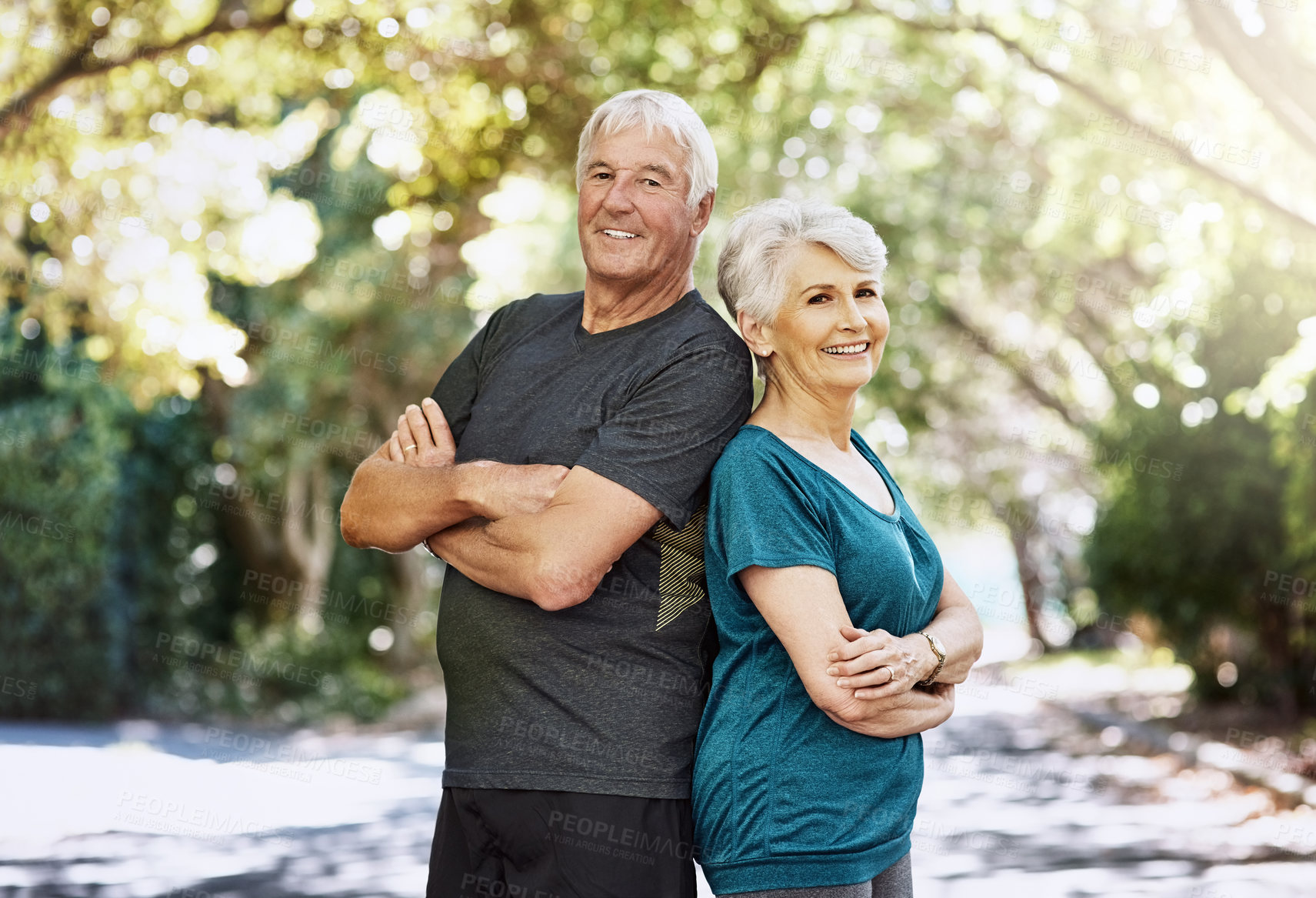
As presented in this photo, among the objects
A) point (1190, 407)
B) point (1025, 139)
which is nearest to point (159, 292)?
point (1190, 407)

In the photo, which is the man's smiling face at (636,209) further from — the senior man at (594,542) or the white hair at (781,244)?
the white hair at (781,244)

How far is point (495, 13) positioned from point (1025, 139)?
1011 cm

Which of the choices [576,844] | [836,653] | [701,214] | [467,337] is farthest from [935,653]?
[467,337]

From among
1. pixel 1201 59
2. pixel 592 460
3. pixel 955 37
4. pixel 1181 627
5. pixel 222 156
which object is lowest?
pixel 1181 627

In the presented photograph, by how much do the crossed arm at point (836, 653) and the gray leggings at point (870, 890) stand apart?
31 cm

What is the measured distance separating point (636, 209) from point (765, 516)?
0.77 metres

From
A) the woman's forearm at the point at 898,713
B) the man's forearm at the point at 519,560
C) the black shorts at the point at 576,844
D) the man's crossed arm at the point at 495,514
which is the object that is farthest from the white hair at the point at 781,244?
the black shorts at the point at 576,844

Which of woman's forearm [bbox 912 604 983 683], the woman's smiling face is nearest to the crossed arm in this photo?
woman's forearm [bbox 912 604 983 683]

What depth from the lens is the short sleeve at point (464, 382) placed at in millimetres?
3037

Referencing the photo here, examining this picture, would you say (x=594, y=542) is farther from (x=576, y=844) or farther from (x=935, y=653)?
(x=935, y=653)

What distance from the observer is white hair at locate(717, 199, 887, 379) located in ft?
8.71

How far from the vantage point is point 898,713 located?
8.25ft

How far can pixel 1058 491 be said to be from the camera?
99.5 ft

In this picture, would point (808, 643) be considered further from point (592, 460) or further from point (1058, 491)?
point (1058, 491)
